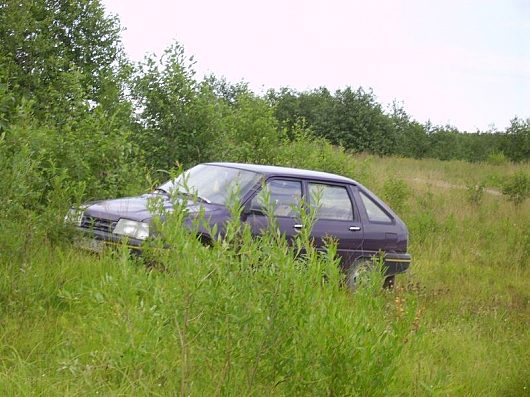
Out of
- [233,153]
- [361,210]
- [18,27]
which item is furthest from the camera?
[18,27]

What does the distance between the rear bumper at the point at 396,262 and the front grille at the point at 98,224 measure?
3.61m

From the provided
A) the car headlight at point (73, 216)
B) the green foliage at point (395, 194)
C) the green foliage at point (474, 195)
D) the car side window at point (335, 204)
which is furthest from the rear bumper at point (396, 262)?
the green foliage at point (474, 195)

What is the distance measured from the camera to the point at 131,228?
25.2 feet

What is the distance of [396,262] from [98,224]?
3937mm

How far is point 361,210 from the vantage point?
387 inches

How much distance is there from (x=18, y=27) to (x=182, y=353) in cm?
2586

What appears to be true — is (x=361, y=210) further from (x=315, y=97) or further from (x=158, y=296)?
(x=315, y=97)

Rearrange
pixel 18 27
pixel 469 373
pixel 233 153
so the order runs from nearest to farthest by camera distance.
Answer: pixel 469 373 < pixel 233 153 < pixel 18 27

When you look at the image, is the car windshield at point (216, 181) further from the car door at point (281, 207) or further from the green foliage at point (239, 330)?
the green foliage at point (239, 330)

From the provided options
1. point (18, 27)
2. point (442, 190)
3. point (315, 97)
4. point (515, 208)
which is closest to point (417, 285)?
point (515, 208)

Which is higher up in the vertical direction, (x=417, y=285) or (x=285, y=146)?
(x=285, y=146)

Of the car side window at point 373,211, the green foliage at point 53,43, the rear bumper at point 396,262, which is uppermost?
the green foliage at point 53,43

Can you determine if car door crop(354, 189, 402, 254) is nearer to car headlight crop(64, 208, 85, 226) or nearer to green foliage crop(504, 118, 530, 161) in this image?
car headlight crop(64, 208, 85, 226)

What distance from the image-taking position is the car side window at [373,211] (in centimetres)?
997
